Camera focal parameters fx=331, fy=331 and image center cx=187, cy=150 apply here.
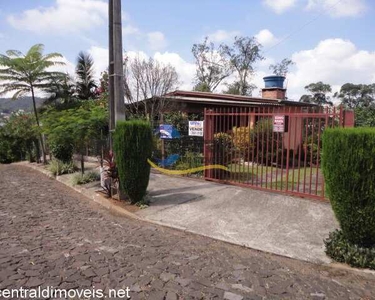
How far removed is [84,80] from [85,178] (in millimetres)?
13504

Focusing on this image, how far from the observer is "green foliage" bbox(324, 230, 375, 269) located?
445cm

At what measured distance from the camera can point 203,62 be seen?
40.4 metres

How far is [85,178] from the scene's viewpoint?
1027cm

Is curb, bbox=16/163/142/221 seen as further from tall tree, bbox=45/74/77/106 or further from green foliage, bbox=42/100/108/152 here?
tall tree, bbox=45/74/77/106

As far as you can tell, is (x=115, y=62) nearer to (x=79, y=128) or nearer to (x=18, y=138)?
(x=79, y=128)

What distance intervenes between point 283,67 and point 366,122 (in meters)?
27.0

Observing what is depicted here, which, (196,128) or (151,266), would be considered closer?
(151,266)

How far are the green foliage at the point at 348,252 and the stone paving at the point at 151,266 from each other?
0.17 meters

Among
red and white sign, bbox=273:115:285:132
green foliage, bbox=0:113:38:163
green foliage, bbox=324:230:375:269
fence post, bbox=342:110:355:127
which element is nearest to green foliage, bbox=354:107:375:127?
red and white sign, bbox=273:115:285:132

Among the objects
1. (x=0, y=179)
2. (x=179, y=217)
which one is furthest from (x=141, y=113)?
(x=179, y=217)

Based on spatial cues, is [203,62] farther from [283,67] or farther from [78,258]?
[78,258]

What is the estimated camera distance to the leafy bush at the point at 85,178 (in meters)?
10.1

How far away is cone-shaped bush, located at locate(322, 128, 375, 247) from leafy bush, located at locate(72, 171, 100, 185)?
7.57 meters

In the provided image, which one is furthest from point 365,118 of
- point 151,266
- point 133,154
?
point 151,266
